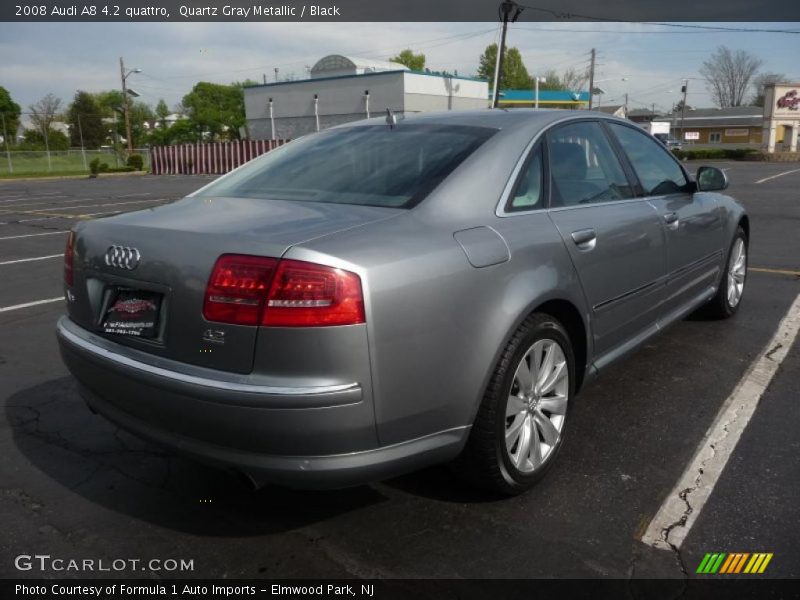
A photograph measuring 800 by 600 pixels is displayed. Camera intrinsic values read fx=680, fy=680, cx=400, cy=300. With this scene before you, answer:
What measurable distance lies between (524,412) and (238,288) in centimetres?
128

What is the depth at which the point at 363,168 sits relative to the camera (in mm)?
3008

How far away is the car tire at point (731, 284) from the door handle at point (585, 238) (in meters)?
2.34

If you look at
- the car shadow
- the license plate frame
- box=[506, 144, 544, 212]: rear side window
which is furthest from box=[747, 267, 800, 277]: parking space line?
the license plate frame

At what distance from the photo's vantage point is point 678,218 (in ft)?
13.1

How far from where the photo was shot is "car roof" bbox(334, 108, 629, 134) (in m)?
3.17

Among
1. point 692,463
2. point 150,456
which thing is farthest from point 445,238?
point 150,456

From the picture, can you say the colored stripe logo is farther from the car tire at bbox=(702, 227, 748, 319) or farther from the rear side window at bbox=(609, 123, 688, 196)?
the car tire at bbox=(702, 227, 748, 319)

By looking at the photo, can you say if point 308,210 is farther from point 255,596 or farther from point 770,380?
point 770,380

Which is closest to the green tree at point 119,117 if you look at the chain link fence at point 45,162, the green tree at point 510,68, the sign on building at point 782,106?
the chain link fence at point 45,162

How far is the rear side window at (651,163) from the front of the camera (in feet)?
12.8

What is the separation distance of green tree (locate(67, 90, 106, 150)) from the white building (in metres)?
33.3

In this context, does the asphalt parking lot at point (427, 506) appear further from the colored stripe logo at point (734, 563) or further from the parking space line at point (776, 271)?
the parking space line at point (776, 271)

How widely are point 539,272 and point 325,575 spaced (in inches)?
54.5

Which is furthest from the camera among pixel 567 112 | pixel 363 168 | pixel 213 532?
pixel 567 112
